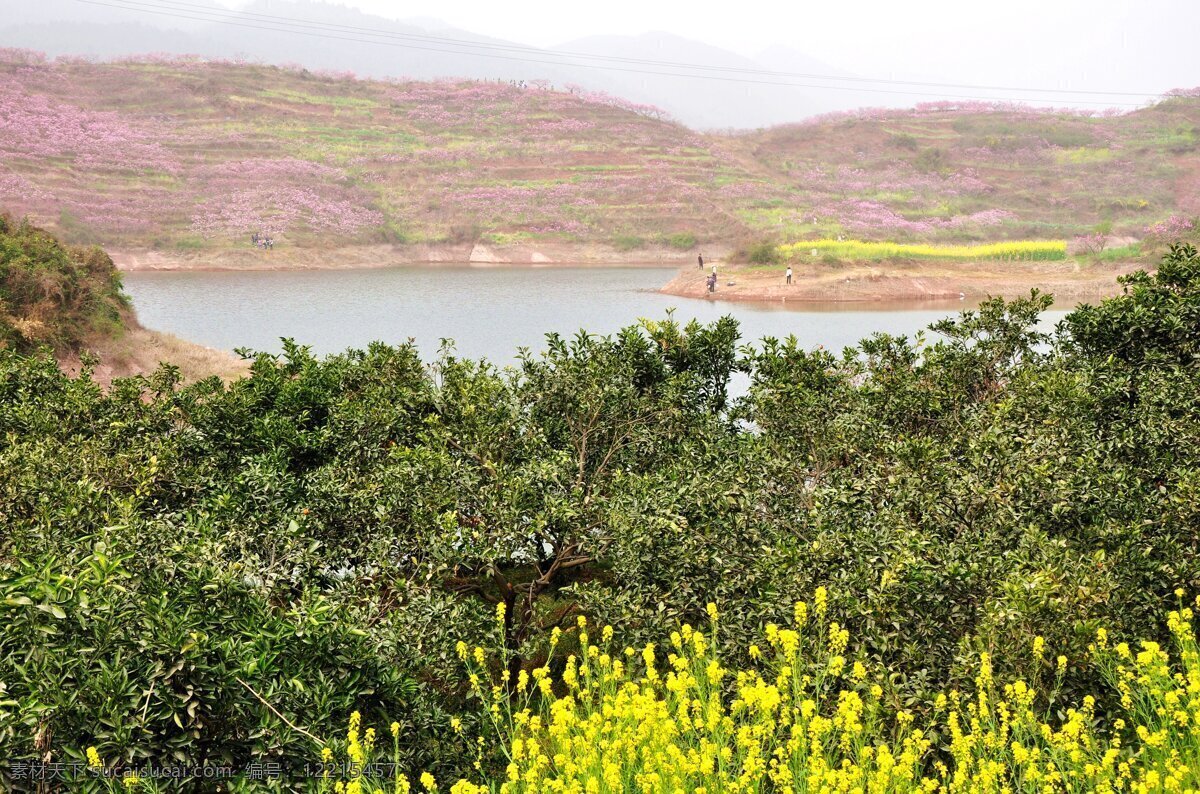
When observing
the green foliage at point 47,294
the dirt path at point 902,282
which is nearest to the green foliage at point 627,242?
the dirt path at point 902,282

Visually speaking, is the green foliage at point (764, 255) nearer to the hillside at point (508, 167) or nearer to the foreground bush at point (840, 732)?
the hillside at point (508, 167)

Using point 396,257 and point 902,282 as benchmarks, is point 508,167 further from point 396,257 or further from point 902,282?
point 902,282

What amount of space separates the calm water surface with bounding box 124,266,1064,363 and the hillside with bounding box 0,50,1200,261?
42.2 feet

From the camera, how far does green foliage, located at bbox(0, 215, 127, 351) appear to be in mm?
25609

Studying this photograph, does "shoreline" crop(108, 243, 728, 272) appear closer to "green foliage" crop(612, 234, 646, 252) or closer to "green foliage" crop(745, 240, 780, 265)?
"green foliage" crop(612, 234, 646, 252)

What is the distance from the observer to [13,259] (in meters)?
26.9

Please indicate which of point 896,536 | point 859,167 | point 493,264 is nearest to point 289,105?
point 493,264

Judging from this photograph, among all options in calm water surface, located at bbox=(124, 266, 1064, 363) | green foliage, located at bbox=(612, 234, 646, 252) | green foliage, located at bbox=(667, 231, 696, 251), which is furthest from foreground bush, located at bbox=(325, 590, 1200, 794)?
green foliage, located at bbox=(612, 234, 646, 252)

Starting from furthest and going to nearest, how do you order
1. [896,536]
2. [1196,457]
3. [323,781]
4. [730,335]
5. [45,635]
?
[730,335], [1196,457], [896,536], [323,781], [45,635]

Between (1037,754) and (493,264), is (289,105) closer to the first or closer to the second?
(493,264)

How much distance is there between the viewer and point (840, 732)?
7.04 meters

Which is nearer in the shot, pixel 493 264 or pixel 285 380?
pixel 285 380

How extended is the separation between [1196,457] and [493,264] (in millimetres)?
57610

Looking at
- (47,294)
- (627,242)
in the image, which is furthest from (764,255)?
(47,294)
